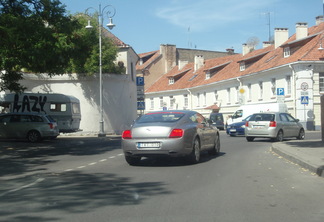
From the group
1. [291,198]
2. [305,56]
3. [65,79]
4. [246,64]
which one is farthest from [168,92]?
[291,198]

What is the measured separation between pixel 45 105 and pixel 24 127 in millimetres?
5677

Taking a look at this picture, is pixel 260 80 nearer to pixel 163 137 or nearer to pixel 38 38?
pixel 38 38

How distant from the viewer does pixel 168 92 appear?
6762cm

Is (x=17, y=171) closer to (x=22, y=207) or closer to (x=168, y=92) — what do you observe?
(x=22, y=207)

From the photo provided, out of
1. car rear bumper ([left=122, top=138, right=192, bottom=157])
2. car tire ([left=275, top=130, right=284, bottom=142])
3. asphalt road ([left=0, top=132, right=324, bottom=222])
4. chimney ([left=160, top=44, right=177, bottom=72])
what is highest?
chimney ([left=160, top=44, right=177, bottom=72])

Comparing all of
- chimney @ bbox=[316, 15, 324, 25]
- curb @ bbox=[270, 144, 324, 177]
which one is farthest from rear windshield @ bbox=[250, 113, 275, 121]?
chimney @ bbox=[316, 15, 324, 25]

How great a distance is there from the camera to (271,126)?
22.7 m

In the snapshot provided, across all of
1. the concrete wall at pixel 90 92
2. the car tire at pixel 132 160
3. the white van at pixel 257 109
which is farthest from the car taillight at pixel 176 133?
the white van at pixel 257 109

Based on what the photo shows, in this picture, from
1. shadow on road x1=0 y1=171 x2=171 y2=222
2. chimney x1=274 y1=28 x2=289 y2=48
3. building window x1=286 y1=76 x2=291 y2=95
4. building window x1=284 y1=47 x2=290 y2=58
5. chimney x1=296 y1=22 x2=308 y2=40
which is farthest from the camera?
chimney x1=274 y1=28 x2=289 y2=48

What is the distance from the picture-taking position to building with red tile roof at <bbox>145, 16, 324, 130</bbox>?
132ft

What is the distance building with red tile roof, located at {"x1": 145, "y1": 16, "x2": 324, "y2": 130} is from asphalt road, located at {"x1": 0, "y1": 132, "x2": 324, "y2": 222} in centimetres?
1865

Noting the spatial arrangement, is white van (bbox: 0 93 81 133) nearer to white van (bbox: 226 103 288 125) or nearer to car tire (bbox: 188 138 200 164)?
white van (bbox: 226 103 288 125)

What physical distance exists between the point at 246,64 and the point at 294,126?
2965 cm

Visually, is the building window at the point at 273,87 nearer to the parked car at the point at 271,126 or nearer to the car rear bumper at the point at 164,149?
the parked car at the point at 271,126
